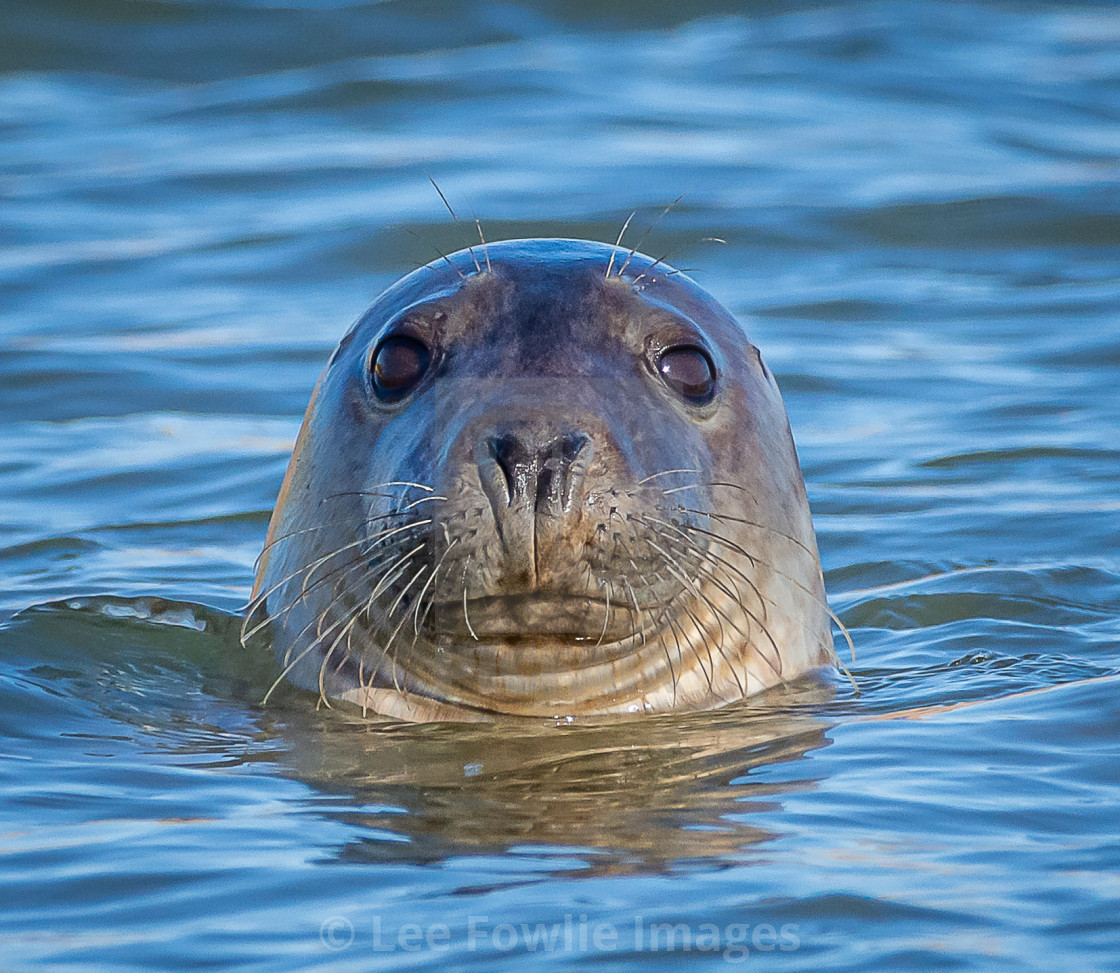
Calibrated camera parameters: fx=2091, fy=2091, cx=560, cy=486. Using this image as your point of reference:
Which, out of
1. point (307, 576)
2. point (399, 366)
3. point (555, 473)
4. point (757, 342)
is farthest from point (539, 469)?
point (757, 342)

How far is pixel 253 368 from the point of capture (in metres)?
8.35

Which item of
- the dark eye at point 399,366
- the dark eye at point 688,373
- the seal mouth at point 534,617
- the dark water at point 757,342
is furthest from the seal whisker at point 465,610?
the dark eye at point 688,373

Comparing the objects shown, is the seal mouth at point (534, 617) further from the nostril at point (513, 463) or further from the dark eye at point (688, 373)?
the dark eye at point (688, 373)

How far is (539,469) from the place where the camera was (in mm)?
3449

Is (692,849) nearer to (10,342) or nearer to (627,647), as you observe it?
(627,647)

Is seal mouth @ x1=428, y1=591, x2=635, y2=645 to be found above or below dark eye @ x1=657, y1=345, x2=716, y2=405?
below

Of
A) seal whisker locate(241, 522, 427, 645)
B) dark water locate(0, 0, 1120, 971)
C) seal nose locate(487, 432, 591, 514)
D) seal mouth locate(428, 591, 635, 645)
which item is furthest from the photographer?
seal whisker locate(241, 522, 427, 645)

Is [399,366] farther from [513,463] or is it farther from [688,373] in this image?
[513,463]

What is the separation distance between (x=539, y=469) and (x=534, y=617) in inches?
11.7

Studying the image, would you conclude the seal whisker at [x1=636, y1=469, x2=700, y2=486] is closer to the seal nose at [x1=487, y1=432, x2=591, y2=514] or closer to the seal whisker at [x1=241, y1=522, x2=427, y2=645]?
the seal nose at [x1=487, y1=432, x2=591, y2=514]

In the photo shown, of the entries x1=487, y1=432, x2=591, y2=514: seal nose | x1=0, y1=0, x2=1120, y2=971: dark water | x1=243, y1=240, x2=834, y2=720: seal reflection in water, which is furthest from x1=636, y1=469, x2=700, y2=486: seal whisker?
x1=0, y1=0, x2=1120, y2=971: dark water

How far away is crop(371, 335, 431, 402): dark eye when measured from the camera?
13.3 ft

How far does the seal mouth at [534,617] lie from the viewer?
357 centimetres

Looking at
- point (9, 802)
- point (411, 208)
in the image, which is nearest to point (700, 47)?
point (411, 208)
